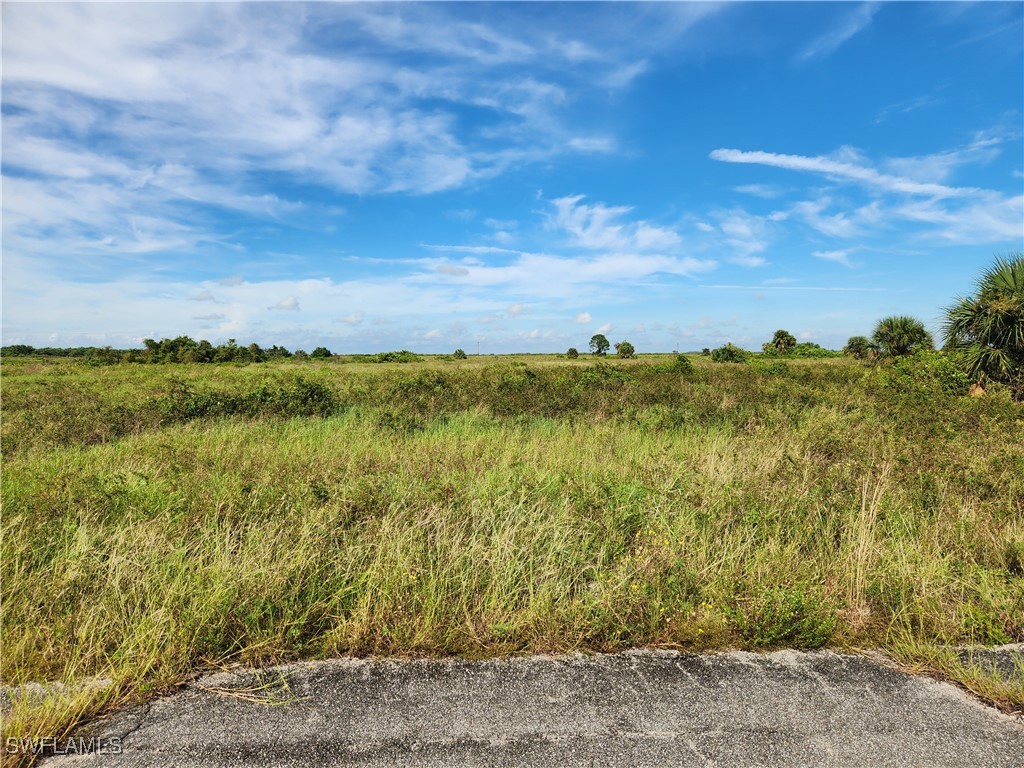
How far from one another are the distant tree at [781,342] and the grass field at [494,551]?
43.2 meters

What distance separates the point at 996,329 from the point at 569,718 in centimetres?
1591

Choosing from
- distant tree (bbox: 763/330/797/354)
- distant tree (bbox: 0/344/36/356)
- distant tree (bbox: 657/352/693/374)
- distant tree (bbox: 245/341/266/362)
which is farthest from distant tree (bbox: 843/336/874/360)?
distant tree (bbox: 0/344/36/356)

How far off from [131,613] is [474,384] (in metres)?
13.0

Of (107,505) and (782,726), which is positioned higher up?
(107,505)

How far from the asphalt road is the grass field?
22 centimetres

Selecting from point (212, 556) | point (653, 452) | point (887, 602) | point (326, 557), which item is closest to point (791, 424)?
point (653, 452)

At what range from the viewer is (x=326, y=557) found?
13.6ft

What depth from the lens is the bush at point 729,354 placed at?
119ft

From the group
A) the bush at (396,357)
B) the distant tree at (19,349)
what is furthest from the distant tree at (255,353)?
the distant tree at (19,349)

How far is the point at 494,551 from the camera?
410 cm

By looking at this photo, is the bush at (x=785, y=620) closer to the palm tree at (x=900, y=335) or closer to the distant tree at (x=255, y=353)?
the palm tree at (x=900, y=335)

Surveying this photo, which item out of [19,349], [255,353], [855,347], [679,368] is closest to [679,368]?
[679,368]

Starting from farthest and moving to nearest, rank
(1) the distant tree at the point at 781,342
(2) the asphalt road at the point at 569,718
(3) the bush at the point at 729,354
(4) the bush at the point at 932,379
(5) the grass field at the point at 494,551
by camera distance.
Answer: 1. (1) the distant tree at the point at 781,342
2. (3) the bush at the point at 729,354
3. (4) the bush at the point at 932,379
4. (5) the grass field at the point at 494,551
5. (2) the asphalt road at the point at 569,718

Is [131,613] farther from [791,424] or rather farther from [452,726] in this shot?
[791,424]
